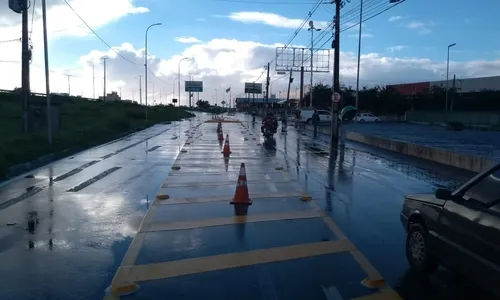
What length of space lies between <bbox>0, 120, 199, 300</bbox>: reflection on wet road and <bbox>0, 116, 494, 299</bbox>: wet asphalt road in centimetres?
1

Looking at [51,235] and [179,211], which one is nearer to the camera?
[51,235]

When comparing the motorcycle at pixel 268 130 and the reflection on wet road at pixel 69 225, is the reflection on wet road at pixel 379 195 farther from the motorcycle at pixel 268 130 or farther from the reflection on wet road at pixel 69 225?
the motorcycle at pixel 268 130

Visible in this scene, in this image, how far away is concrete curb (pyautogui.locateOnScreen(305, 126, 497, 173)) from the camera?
57.8 feet

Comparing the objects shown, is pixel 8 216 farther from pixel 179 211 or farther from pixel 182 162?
pixel 182 162

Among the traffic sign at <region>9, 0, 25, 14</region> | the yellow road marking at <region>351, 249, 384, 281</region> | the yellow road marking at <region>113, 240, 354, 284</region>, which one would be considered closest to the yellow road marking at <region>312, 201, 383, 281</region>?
the yellow road marking at <region>351, 249, 384, 281</region>

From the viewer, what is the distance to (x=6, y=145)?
21797mm

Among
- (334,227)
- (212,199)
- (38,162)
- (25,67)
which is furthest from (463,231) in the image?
(25,67)

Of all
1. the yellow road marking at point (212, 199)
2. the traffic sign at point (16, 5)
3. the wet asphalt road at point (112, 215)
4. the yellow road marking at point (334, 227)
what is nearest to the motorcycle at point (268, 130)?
the wet asphalt road at point (112, 215)

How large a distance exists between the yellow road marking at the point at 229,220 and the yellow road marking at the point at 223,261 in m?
1.81

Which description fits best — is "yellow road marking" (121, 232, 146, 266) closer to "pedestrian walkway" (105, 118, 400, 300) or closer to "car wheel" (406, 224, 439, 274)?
"pedestrian walkway" (105, 118, 400, 300)

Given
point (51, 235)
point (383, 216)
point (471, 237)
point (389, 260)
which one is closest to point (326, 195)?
point (383, 216)

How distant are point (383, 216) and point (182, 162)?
1062cm

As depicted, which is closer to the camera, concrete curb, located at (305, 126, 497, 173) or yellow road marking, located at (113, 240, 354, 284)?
yellow road marking, located at (113, 240, 354, 284)

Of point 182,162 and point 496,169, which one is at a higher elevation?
point 496,169
